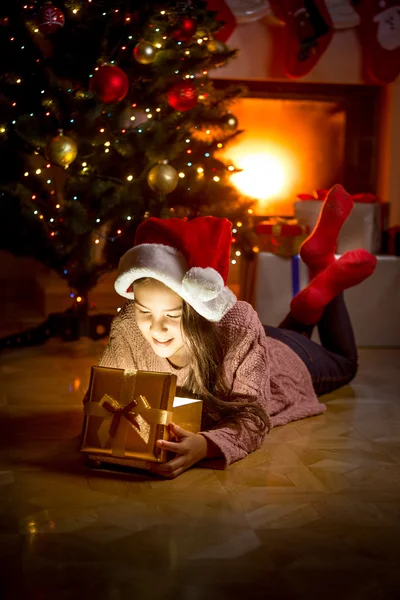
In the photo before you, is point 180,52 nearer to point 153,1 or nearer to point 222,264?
point 153,1

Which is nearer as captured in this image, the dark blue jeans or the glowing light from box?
the dark blue jeans

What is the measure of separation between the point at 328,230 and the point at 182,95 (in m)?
0.79

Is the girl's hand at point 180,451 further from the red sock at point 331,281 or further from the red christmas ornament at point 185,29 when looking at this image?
the red christmas ornament at point 185,29

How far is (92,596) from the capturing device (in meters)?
1.22

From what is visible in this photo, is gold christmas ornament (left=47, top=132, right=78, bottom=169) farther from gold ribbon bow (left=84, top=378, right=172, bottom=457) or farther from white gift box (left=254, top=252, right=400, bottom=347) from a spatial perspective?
gold ribbon bow (left=84, top=378, right=172, bottom=457)

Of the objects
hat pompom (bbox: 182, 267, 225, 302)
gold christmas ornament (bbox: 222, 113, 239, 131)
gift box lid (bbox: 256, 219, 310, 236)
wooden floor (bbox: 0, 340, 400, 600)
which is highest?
gold christmas ornament (bbox: 222, 113, 239, 131)

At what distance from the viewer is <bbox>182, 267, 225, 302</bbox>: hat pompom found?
1704mm

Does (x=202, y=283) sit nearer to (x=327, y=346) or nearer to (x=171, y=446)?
(x=171, y=446)

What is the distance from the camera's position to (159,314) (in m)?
1.79

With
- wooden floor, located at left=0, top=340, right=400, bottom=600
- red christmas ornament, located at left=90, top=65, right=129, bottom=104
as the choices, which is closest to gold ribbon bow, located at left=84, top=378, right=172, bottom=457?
wooden floor, located at left=0, top=340, right=400, bottom=600

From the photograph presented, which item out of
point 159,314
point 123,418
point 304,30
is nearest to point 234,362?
point 159,314

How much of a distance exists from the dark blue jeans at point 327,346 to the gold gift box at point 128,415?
0.81 metres

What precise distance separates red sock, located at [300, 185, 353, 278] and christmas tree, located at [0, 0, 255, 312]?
603mm

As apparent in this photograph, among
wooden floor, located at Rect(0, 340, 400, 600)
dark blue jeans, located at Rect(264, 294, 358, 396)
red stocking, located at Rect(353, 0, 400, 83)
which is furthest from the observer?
red stocking, located at Rect(353, 0, 400, 83)
